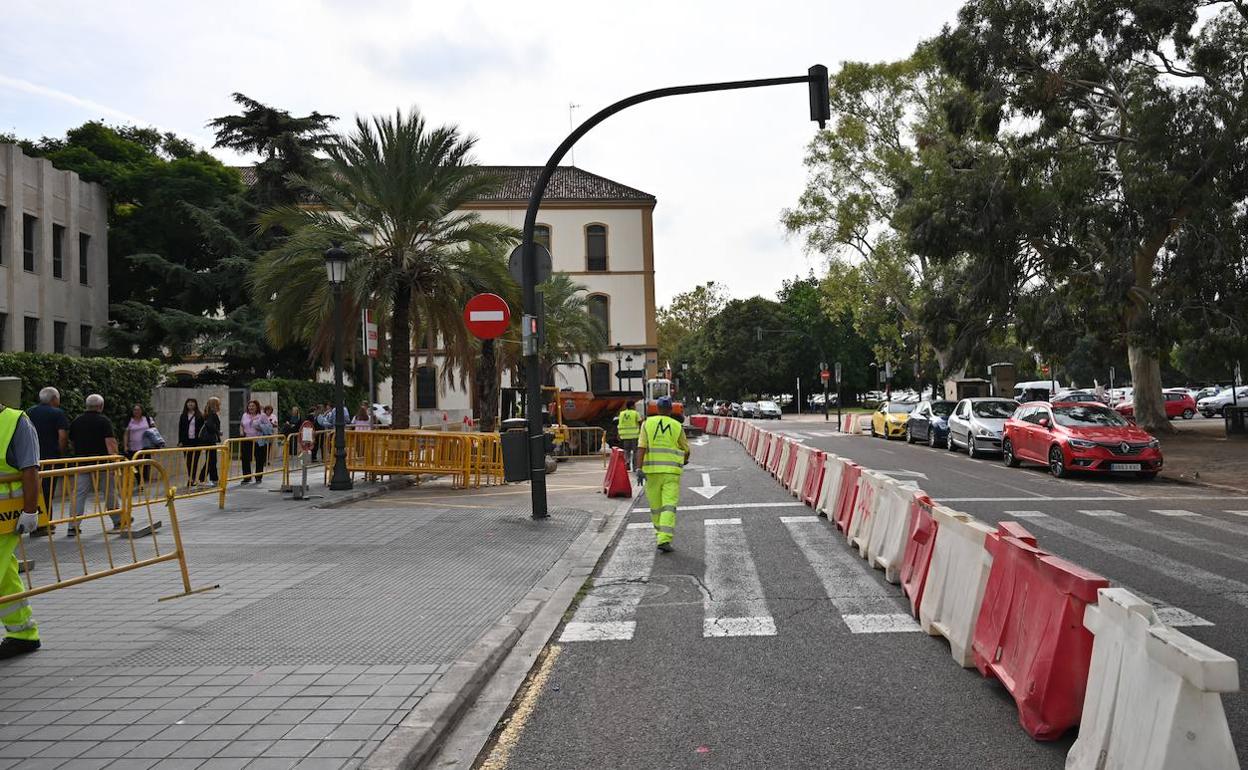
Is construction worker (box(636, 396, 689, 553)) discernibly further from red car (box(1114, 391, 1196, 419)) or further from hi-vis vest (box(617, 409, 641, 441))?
red car (box(1114, 391, 1196, 419))

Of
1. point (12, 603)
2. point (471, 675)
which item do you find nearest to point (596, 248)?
point (12, 603)

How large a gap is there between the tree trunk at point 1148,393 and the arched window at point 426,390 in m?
37.3

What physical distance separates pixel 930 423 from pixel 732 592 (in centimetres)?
2181

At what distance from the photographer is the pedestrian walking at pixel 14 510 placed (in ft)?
19.0

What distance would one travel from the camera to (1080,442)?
1681 centimetres

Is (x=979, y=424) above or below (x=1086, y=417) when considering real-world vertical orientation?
below

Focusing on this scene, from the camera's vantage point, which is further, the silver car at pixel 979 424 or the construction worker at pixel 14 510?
the silver car at pixel 979 424

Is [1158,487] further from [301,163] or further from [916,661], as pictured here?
[301,163]

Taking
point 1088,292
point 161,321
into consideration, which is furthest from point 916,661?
point 161,321

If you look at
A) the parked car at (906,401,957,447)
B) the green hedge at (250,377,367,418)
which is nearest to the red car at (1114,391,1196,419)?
the parked car at (906,401,957,447)

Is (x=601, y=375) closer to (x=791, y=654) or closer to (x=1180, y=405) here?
(x=1180, y=405)

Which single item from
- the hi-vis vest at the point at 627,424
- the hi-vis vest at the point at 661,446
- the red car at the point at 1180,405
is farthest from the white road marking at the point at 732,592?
the red car at the point at 1180,405

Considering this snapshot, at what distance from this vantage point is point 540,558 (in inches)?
372

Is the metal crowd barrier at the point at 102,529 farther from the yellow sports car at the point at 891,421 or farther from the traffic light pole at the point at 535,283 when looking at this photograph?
the yellow sports car at the point at 891,421
